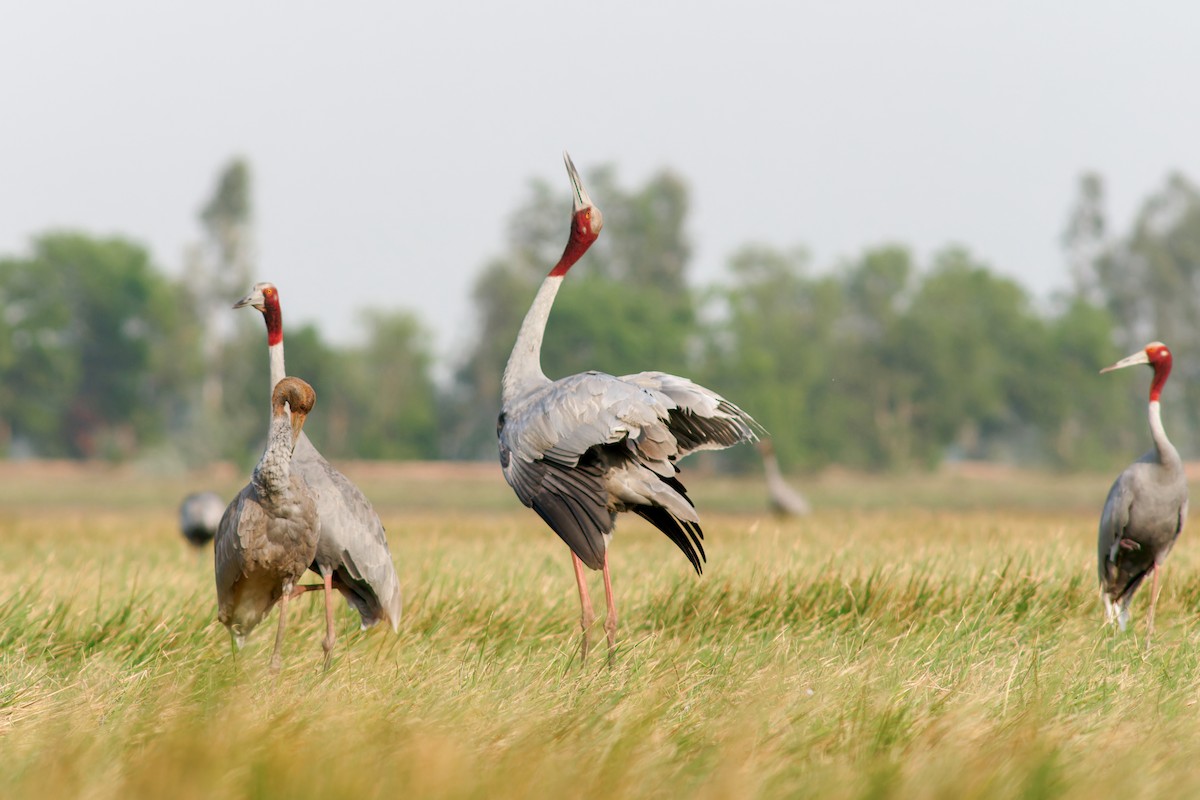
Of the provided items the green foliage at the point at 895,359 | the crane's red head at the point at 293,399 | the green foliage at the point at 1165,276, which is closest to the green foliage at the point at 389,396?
the green foliage at the point at 895,359

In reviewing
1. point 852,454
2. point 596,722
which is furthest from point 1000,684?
point 852,454

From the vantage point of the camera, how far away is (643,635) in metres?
6.41

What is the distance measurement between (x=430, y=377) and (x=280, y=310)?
7191 cm

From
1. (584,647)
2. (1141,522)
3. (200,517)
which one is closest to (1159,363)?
(1141,522)

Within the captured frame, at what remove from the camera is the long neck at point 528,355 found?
676 centimetres

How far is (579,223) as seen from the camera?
7074mm

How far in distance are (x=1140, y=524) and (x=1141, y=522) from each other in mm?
13

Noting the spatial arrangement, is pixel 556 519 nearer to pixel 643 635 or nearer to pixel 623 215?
pixel 643 635

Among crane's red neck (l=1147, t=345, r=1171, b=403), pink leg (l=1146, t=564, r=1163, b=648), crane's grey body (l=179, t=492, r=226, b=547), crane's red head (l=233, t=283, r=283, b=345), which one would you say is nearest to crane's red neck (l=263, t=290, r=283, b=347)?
crane's red head (l=233, t=283, r=283, b=345)

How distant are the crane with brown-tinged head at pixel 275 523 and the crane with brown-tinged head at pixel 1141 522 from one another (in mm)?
4582

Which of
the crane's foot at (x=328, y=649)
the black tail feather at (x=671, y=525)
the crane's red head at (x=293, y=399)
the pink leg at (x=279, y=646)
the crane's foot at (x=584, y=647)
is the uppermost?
the crane's red head at (x=293, y=399)

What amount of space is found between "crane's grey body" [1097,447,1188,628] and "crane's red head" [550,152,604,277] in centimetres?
336

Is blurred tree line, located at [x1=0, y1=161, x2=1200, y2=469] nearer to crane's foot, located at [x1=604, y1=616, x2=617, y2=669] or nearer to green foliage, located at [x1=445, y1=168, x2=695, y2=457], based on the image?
green foliage, located at [x1=445, y1=168, x2=695, y2=457]

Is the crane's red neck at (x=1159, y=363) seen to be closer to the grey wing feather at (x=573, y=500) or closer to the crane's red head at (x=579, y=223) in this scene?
the crane's red head at (x=579, y=223)
